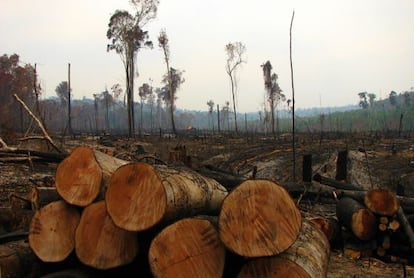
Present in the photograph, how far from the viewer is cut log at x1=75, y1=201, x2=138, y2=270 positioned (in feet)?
11.2

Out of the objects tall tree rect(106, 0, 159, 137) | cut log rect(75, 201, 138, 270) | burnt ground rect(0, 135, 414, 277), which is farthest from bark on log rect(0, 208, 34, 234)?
tall tree rect(106, 0, 159, 137)

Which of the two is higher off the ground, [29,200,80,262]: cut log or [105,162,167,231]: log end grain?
[105,162,167,231]: log end grain

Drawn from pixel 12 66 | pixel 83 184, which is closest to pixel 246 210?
pixel 83 184

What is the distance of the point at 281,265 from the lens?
3.06 m

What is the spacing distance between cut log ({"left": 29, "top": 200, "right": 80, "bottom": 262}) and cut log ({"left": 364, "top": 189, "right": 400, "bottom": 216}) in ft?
14.9

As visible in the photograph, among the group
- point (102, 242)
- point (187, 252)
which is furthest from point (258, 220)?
point (102, 242)

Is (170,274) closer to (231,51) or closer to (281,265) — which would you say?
(281,265)

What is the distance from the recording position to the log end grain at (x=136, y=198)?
3.21 meters

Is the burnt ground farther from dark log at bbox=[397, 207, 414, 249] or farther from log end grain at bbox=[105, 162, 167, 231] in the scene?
log end grain at bbox=[105, 162, 167, 231]

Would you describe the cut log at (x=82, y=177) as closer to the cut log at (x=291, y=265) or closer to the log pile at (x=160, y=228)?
the log pile at (x=160, y=228)

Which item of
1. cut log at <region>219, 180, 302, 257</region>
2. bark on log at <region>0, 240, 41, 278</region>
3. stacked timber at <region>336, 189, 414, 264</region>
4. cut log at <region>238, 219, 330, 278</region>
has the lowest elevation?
stacked timber at <region>336, 189, 414, 264</region>

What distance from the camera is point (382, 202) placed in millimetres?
6430

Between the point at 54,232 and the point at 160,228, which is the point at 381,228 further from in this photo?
the point at 54,232

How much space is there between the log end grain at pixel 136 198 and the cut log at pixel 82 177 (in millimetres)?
497
